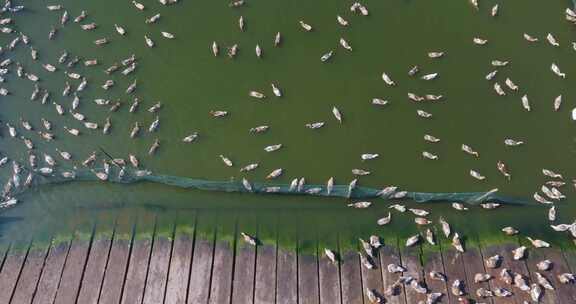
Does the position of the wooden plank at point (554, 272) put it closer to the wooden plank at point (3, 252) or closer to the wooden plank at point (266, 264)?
the wooden plank at point (266, 264)

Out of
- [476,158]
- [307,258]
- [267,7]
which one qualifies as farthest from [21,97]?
[476,158]

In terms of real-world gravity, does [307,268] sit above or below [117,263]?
below

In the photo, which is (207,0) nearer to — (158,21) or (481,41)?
(158,21)

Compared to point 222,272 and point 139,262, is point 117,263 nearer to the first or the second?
point 139,262

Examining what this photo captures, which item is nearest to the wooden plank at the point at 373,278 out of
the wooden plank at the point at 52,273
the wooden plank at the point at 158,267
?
the wooden plank at the point at 158,267

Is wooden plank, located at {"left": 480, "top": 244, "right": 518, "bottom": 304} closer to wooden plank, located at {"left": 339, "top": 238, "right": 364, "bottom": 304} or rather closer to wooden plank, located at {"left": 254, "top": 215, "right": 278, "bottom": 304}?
wooden plank, located at {"left": 339, "top": 238, "right": 364, "bottom": 304}

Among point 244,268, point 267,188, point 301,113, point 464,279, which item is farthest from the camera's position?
point 301,113

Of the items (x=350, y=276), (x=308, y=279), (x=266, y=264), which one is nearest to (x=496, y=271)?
(x=350, y=276)

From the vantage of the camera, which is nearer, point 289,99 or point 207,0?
point 289,99
